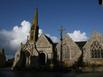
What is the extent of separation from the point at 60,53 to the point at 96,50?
35.1ft

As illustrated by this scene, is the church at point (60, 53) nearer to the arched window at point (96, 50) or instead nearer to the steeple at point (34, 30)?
the arched window at point (96, 50)

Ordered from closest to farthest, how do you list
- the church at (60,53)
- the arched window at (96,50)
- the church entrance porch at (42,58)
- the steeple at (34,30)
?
1. the arched window at (96,50)
2. the church at (60,53)
3. the church entrance porch at (42,58)
4. the steeple at (34,30)

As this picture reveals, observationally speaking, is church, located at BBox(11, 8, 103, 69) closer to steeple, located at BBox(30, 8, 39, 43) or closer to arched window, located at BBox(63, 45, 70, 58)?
arched window, located at BBox(63, 45, 70, 58)

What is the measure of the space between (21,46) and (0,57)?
3474 cm

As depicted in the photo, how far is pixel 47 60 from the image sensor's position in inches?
2638

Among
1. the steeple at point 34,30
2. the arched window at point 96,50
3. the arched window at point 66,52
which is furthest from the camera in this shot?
the steeple at point 34,30

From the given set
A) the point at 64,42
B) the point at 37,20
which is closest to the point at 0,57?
the point at 37,20

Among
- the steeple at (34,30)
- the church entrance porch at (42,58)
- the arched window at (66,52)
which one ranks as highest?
the steeple at (34,30)

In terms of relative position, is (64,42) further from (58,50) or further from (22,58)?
(22,58)

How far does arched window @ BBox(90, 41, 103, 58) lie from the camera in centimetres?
6318

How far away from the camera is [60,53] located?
66.6m

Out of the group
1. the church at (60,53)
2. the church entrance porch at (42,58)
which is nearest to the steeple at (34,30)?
the church at (60,53)

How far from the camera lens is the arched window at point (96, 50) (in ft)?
207

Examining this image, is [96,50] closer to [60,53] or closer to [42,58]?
[60,53]
